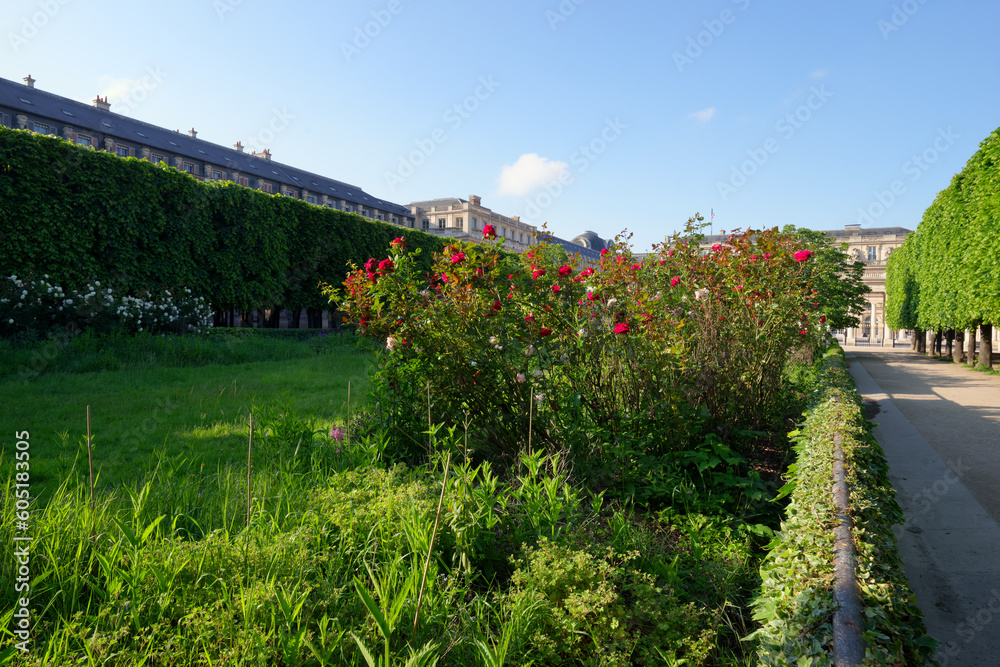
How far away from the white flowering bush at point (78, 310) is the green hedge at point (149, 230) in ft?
2.47

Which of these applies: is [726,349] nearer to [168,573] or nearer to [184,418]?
[168,573]

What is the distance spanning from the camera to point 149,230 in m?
12.6

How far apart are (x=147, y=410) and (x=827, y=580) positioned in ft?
20.1

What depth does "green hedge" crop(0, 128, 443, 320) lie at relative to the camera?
10555mm

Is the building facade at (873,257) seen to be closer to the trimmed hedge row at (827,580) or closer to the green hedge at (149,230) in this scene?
the green hedge at (149,230)

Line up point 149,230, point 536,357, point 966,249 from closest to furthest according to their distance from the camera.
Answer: point 536,357 < point 149,230 < point 966,249

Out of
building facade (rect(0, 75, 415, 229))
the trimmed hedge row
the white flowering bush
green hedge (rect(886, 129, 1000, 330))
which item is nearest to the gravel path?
the trimmed hedge row

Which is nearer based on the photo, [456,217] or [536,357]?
[536,357]

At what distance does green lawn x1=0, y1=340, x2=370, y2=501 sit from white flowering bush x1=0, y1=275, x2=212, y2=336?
2484mm

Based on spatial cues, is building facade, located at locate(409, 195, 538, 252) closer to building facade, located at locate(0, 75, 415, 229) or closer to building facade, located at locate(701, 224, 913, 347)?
building facade, located at locate(0, 75, 415, 229)

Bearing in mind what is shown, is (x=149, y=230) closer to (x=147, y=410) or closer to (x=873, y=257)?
(x=147, y=410)

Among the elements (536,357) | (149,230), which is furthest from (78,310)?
(536,357)

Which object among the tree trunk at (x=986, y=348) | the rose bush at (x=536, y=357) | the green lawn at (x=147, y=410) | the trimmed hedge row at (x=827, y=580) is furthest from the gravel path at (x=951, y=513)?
the tree trunk at (x=986, y=348)

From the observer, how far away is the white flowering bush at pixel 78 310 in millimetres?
9234
